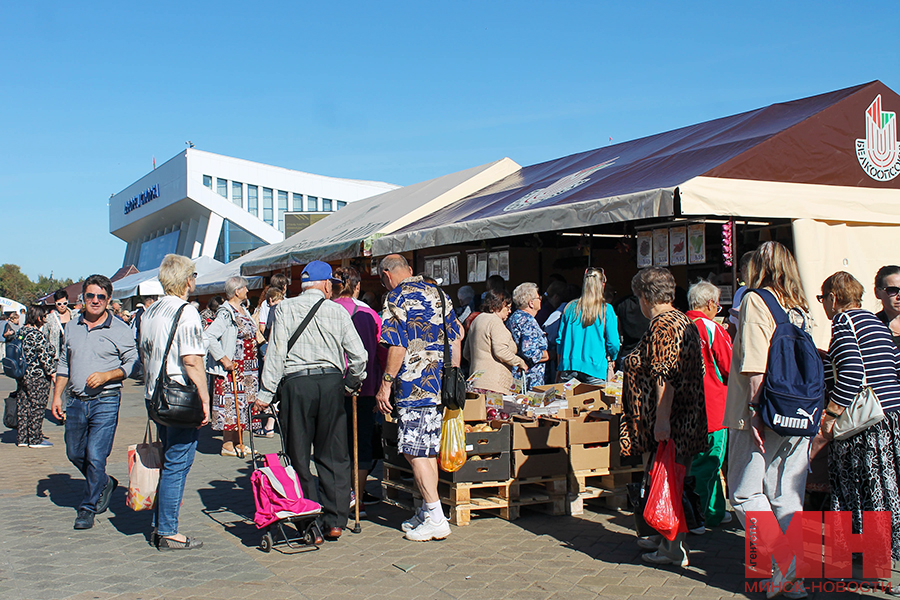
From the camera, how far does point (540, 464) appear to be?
5320mm

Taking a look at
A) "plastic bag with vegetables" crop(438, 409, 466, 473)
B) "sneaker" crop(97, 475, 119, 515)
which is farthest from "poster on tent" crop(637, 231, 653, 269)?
"sneaker" crop(97, 475, 119, 515)

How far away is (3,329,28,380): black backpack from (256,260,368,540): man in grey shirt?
619 cm

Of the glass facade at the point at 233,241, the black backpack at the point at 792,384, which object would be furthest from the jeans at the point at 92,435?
the glass facade at the point at 233,241

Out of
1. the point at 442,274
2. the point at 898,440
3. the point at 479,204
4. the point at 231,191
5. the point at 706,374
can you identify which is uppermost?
the point at 231,191

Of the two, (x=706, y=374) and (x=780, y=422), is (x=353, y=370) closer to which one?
(x=706, y=374)

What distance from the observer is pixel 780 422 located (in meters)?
3.56

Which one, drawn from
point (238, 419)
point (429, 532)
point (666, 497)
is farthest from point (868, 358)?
point (238, 419)

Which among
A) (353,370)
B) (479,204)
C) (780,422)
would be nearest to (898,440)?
(780,422)

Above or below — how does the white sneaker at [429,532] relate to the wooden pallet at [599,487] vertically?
below

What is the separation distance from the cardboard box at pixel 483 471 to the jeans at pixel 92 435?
252cm

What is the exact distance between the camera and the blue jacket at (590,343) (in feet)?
22.3

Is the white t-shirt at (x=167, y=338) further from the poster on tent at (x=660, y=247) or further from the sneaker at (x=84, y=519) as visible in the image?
the poster on tent at (x=660, y=247)

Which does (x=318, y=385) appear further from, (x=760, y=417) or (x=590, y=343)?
(x=590, y=343)

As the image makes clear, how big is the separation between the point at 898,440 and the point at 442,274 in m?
7.73
